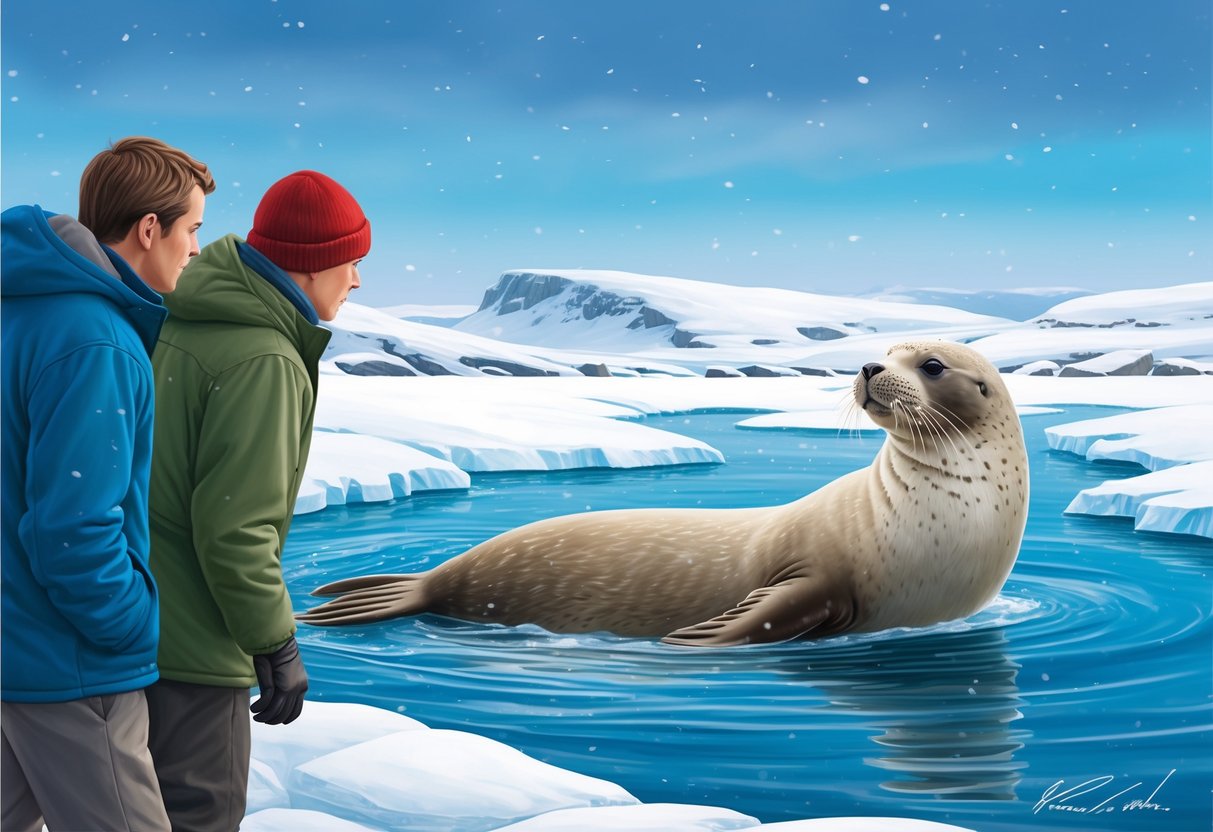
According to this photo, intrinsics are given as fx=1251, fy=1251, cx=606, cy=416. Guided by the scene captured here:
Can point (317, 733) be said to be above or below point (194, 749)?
below

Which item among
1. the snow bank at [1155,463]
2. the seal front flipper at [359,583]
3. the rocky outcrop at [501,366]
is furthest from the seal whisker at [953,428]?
the rocky outcrop at [501,366]

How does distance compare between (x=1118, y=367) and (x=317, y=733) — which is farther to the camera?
(x=1118, y=367)

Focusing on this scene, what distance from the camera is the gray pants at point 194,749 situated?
219cm

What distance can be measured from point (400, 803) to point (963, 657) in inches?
102

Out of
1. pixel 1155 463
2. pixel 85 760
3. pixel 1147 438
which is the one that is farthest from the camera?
pixel 1147 438

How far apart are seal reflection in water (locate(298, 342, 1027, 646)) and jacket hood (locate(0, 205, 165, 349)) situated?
3.18 metres

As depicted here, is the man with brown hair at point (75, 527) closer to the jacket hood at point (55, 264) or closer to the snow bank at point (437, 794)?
the jacket hood at point (55, 264)

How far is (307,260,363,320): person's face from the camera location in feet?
7.63

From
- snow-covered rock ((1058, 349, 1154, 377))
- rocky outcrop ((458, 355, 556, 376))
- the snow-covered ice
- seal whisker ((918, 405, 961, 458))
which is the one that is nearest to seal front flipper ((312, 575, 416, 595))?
seal whisker ((918, 405, 961, 458))

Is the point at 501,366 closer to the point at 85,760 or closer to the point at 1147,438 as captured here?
the point at 1147,438

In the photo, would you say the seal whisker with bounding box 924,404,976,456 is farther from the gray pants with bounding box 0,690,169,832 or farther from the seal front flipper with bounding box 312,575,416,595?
the gray pants with bounding box 0,690,169,832

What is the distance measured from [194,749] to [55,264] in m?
0.89

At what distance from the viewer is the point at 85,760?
6.21ft
